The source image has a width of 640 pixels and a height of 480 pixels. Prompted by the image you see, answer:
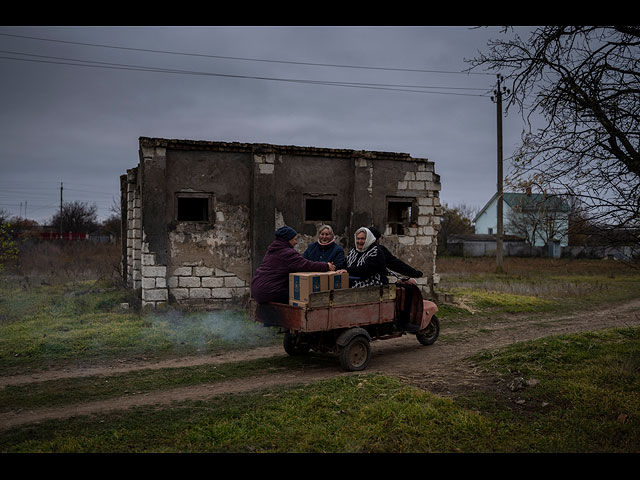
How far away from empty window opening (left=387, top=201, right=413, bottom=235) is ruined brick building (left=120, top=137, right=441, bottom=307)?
0.38ft

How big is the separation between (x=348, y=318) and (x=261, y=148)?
22.6 ft

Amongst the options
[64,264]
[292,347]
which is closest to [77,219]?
[64,264]

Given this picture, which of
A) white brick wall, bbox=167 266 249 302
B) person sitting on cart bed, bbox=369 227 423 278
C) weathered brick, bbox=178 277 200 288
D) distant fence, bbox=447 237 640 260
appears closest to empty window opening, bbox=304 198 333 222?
white brick wall, bbox=167 266 249 302

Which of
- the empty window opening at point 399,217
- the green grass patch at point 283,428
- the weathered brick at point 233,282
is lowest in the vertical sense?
the green grass patch at point 283,428

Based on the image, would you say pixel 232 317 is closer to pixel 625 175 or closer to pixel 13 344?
pixel 13 344

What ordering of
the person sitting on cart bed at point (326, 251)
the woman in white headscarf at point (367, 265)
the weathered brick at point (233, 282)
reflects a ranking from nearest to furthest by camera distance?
the woman in white headscarf at point (367, 265)
the person sitting on cart bed at point (326, 251)
the weathered brick at point (233, 282)

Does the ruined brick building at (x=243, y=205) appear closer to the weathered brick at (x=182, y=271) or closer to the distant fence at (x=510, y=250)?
the weathered brick at (x=182, y=271)

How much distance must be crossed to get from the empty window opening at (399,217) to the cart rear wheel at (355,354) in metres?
7.18

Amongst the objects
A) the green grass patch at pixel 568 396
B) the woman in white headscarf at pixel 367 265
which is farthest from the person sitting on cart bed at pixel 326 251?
the green grass patch at pixel 568 396

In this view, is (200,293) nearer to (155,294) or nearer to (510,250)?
(155,294)

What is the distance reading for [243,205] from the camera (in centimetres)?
1317

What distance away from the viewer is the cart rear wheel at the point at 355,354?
7503mm

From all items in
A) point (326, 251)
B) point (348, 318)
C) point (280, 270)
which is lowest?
point (348, 318)

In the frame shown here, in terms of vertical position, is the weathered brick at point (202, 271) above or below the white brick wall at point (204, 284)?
above
